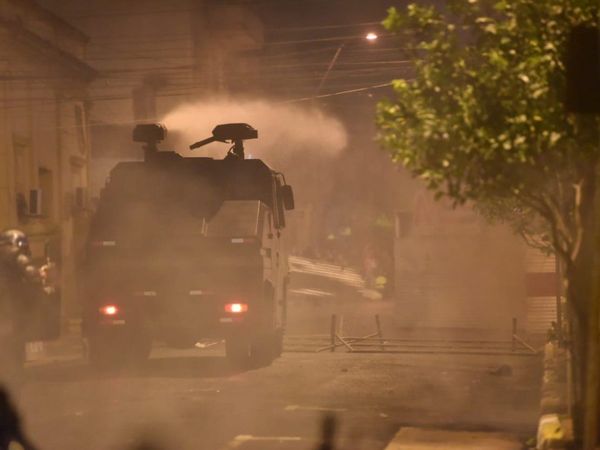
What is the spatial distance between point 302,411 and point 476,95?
594cm

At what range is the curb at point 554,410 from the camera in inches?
435

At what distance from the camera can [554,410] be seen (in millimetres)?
13594

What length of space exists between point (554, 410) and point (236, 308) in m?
7.00

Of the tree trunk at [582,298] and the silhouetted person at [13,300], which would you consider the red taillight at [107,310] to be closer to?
the silhouetted person at [13,300]

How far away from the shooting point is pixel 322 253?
68.4 m

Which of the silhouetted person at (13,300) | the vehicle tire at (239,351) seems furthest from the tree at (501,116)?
the vehicle tire at (239,351)

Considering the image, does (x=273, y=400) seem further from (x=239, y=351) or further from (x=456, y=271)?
(x=456, y=271)

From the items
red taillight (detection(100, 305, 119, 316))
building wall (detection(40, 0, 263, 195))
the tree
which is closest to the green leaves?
the tree

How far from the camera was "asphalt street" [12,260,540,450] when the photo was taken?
480 inches

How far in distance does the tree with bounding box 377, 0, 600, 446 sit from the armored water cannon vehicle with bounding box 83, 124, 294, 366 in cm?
900

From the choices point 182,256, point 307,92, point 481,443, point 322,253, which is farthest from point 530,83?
point 307,92

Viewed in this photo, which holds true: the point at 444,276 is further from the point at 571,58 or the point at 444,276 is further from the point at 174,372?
the point at 571,58

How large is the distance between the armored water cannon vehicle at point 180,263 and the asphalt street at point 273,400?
69 cm

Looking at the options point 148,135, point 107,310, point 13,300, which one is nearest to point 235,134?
point 148,135
